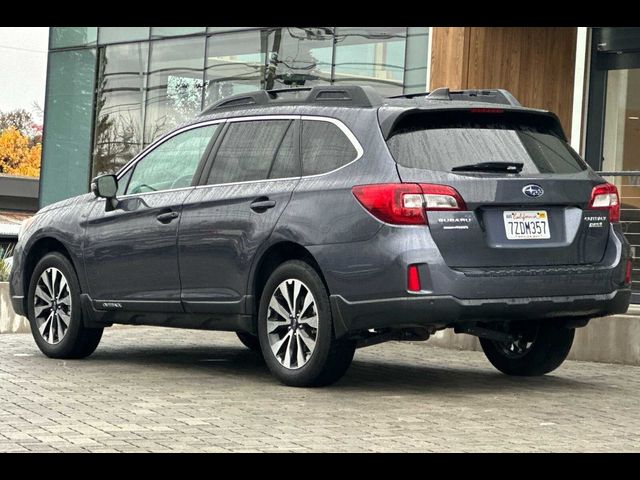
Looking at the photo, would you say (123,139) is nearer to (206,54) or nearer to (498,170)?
(206,54)

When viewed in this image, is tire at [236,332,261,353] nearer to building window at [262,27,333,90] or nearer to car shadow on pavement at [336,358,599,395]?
car shadow on pavement at [336,358,599,395]

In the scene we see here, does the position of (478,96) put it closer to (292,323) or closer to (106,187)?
(292,323)

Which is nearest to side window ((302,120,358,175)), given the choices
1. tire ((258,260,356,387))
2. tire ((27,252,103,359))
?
tire ((258,260,356,387))

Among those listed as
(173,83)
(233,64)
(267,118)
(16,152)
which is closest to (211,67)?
(233,64)

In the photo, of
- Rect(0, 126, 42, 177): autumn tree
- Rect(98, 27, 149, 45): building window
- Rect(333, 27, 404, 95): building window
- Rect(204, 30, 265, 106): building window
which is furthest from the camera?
Rect(0, 126, 42, 177): autumn tree

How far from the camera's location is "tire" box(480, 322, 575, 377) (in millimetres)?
10117

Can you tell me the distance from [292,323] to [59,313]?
2736 mm

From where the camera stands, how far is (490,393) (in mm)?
9414

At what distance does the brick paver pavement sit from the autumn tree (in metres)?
88.3

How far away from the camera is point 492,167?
29.6ft

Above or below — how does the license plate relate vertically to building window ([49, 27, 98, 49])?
below
